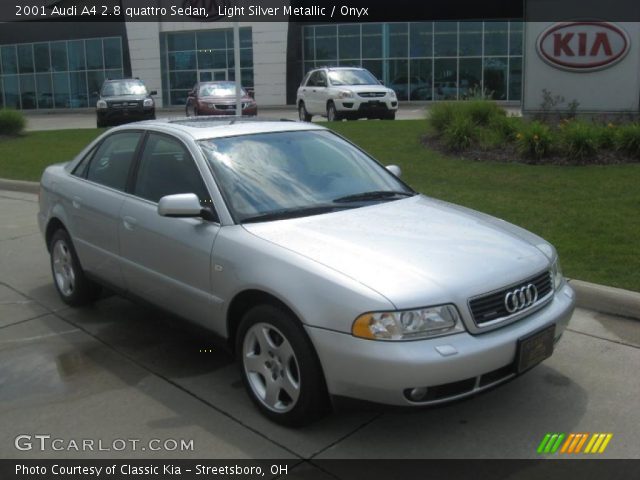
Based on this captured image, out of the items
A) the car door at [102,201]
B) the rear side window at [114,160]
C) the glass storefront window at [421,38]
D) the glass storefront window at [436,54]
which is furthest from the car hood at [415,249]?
the glass storefront window at [421,38]

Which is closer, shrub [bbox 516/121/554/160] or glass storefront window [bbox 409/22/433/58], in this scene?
shrub [bbox 516/121/554/160]

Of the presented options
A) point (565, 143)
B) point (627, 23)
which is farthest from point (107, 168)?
point (627, 23)

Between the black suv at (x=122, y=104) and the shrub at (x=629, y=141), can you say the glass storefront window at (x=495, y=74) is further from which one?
the shrub at (x=629, y=141)

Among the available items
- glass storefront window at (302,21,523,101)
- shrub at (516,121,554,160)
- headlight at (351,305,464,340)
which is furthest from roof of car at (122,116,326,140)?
glass storefront window at (302,21,523,101)

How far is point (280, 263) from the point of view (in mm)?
3826

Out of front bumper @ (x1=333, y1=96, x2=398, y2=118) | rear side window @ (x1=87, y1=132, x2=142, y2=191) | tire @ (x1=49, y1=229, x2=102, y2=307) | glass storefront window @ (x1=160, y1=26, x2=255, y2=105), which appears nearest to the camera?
rear side window @ (x1=87, y1=132, x2=142, y2=191)

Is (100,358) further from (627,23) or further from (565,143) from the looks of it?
(627,23)

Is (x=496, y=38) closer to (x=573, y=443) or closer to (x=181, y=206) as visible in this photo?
(x=181, y=206)

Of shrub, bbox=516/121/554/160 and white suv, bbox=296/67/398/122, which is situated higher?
white suv, bbox=296/67/398/122

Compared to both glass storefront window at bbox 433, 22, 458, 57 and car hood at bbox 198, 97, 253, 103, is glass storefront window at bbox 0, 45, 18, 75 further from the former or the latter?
car hood at bbox 198, 97, 253, 103

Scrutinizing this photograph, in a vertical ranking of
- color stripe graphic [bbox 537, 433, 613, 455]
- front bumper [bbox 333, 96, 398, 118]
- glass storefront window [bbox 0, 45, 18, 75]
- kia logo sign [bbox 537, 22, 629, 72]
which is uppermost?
glass storefront window [bbox 0, 45, 18, 75]

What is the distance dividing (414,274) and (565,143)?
856 centimetres

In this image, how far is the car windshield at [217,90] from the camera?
77.4 feet

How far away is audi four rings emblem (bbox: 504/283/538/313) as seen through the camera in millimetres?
3738
